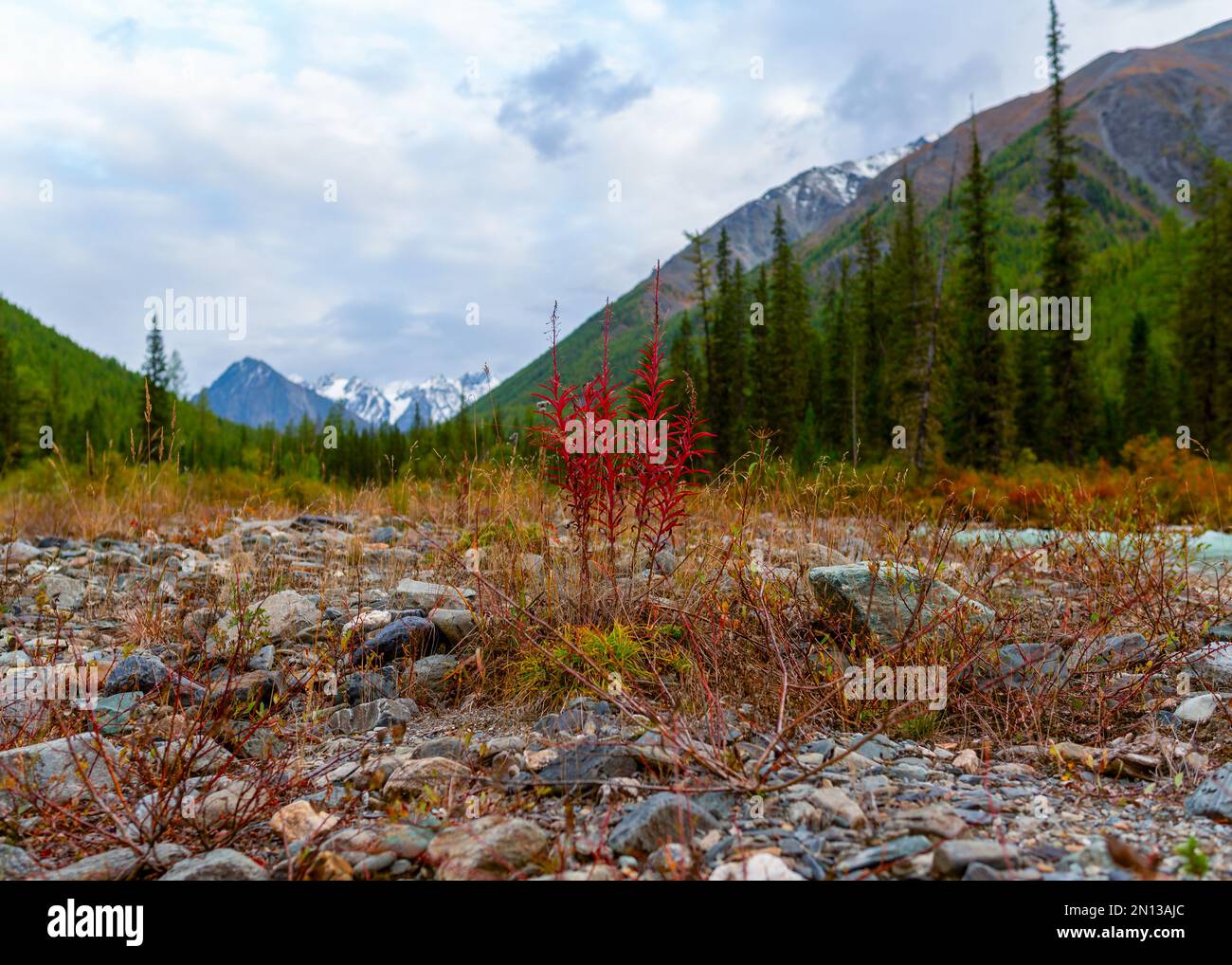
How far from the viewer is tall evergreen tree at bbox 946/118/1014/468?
2812 centimetres

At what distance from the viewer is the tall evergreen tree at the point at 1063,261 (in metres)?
28.8

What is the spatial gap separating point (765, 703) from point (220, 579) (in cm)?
500

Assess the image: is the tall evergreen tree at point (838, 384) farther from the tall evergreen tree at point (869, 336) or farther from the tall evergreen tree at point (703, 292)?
the tall evergreen tree at point (703, 292)

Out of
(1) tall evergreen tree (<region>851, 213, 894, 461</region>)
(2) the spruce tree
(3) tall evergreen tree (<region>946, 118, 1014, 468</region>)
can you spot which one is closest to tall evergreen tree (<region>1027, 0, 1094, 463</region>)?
(3) tall evergreen tree (<region>946, 118, 1014, 468</region>)

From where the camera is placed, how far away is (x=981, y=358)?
28750 millimetres

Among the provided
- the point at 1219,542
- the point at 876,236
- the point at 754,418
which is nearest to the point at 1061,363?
the point at 754,418

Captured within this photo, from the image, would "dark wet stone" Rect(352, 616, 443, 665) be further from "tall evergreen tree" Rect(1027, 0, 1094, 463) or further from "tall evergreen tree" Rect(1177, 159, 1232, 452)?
"tall evergreen tree" Rect(1177, 159, 1232, 452)

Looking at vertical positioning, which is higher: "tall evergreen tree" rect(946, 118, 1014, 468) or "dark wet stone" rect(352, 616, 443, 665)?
"tall evergreen tree" rect(946, 118, 1014, 468)

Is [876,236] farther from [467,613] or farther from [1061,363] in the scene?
[467,613]

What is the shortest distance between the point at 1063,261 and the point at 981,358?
217 inches

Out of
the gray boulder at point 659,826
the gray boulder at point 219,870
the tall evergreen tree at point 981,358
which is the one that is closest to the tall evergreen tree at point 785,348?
the tall evergreen tree at point 981,358

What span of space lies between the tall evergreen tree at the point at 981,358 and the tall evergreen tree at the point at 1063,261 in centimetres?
261

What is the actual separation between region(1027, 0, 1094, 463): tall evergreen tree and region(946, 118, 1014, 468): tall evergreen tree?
2610 mm

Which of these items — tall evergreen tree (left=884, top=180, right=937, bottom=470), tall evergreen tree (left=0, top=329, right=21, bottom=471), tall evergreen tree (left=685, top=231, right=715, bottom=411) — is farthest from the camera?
tall evergreen tree (left=0, top=329, right=21, bottom=471)
